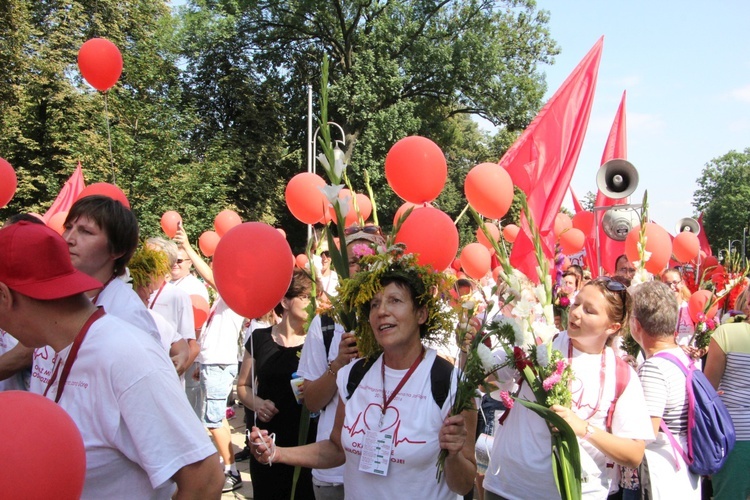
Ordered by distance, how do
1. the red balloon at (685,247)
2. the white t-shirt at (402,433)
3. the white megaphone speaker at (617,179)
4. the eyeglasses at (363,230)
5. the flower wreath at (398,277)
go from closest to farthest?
the white t-shirt at (402,433) → the flower wreath at (398,277) → the eyeglasses at (363,230) → the white megaphone speaker at (617,179) → the red balloon at (685,247)

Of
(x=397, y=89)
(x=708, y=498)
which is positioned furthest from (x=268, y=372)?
(x=397, y=89)

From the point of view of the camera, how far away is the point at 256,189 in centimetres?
2394

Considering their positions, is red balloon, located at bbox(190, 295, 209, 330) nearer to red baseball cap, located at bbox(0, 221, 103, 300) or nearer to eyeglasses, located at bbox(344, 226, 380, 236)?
eyeglasses, located at bbox(344, 226, 380, 236)

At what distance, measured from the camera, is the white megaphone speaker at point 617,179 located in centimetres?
611

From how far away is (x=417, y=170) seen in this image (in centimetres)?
467

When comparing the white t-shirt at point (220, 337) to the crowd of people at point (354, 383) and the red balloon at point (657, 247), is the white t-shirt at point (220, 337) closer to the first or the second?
the crowd of people at point (354, 383)

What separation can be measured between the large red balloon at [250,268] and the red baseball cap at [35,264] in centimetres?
130

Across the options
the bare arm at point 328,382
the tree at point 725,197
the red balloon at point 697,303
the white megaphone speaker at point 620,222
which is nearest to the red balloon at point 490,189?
the white megaphone speaker at point 620,222

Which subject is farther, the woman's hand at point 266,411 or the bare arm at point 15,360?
the woman's hand at point 266,411

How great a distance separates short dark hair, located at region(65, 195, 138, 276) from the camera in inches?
95.8

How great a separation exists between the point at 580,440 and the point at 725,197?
63.4 metres

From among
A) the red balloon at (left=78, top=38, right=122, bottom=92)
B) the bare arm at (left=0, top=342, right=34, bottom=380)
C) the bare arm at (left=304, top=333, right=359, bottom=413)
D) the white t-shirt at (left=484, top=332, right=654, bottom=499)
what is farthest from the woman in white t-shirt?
the red balloon at (left=78, top=38, right=122, bottom=92)

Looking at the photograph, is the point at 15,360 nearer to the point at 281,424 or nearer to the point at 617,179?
the point at 281,424

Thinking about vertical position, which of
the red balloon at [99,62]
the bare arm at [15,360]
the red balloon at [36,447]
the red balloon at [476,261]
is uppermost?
the red balloon at [99,62]
